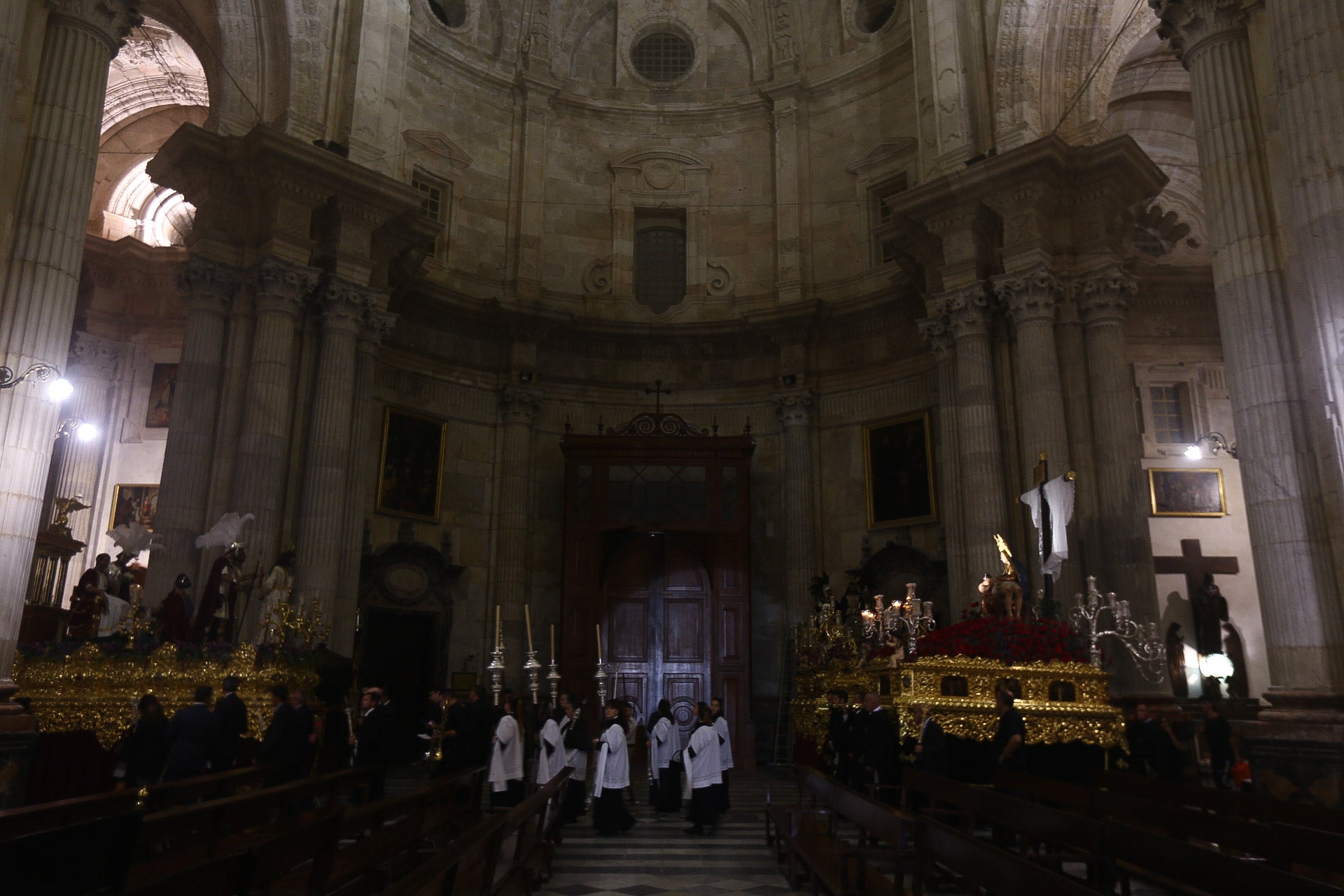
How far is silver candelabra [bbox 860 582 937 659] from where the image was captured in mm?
14298

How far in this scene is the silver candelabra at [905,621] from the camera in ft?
46.9

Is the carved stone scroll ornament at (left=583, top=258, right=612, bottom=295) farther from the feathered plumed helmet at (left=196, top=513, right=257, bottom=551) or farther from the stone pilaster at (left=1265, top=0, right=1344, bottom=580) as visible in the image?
the stone pilaster at (left=1265, top=0, right=1344, bottom=580)

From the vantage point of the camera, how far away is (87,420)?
74.1 feet

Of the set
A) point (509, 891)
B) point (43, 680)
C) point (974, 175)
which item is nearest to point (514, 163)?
point (974, 175)

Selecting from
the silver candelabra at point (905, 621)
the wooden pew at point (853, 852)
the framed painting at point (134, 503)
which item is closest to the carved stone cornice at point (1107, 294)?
the silver candelabra at point (905, 621)

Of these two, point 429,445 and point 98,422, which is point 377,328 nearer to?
point 429,445

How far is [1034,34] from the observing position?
18203 mm

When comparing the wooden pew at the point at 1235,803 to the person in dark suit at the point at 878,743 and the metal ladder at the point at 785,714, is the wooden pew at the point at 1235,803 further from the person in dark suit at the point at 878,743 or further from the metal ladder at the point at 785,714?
the metal ladder at the point at 785,714

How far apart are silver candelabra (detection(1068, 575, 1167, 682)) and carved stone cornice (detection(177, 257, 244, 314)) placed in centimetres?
1448

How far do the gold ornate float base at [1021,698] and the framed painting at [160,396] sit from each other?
19.0 m

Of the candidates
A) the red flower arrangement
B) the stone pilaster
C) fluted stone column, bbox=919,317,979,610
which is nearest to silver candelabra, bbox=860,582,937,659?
the red flower arrangement

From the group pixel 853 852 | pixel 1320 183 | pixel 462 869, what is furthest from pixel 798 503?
pixel 462 869

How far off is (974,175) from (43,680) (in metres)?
15.7

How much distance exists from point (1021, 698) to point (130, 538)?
11.6 meters
